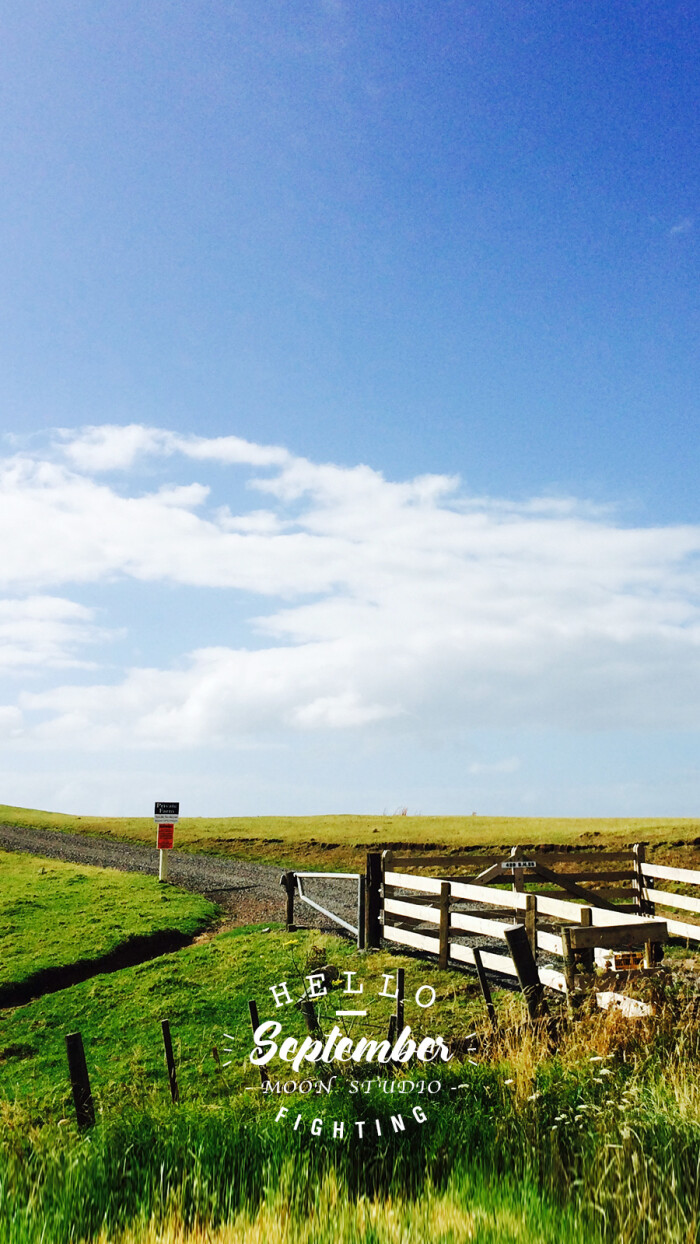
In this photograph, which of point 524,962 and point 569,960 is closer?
point 524,962

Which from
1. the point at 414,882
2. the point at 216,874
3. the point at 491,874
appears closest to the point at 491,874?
the point at 491,874

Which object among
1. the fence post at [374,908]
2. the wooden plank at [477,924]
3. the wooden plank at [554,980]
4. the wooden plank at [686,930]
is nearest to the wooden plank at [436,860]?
the fence post at [374,908]

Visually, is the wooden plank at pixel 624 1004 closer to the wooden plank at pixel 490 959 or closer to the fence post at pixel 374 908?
the wooden plank at pixel 490 959

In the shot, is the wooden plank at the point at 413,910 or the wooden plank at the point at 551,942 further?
the wooden plank at the point at 413,910

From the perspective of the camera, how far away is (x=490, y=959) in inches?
516

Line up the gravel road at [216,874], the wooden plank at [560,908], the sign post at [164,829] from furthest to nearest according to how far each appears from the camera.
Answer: the sign post at [164,829]
the gravel road at [216,874]
the wooden plank at [560,908]

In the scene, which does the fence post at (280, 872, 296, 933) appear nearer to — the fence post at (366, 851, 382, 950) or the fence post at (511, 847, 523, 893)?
the fence post at (366, 851, 382, 950)

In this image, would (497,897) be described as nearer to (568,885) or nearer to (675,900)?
(568,885)

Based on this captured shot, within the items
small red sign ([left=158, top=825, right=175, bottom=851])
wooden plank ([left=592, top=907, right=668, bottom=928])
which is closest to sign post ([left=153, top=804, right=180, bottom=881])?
small red sign ([left=158, top=825, right=175, bottom=851])

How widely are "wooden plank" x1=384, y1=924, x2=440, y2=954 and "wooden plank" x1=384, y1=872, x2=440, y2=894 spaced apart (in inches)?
31.7

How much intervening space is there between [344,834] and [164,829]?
44.1ft

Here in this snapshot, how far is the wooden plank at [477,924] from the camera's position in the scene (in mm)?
12487

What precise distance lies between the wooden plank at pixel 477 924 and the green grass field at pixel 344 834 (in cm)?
1513

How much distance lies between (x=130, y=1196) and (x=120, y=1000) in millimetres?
8855
